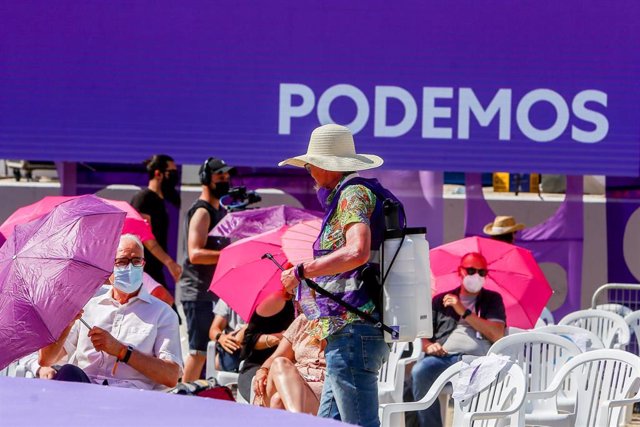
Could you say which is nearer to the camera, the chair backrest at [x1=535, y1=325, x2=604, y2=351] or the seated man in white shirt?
the seated man in white shirt

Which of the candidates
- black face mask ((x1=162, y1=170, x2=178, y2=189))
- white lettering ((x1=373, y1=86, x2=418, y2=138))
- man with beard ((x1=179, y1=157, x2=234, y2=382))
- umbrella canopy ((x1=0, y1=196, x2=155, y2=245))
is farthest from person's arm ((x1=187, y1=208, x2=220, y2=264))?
white lettering ((x1=373, y1=86, x2=418, y2=138))

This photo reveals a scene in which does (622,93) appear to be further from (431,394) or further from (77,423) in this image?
(77,423)

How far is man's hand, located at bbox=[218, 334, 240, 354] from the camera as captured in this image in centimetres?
683

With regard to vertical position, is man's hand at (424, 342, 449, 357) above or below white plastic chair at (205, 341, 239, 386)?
above

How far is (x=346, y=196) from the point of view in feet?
14.9

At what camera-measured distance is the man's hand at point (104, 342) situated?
4895mm

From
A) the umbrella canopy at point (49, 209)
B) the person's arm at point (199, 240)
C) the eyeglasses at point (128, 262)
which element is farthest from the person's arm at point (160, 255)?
the eyeglasses at point (128, 262)

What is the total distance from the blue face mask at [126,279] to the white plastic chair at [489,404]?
1178mm

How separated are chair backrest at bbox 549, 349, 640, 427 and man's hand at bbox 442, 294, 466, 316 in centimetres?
85

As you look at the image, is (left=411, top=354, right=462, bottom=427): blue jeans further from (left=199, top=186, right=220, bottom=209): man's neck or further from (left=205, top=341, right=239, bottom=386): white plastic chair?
(left=199, top=186, right=220, bottom=209): man's neck

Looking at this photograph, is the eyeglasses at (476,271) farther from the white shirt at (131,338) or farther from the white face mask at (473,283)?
the white shirt at (131,338)

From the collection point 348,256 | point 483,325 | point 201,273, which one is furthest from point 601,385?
point 201,273

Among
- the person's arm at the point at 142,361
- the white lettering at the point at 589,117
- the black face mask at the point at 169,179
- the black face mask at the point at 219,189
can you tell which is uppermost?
the white lettering at the point at 589,117

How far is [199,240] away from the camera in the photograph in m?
7.68
